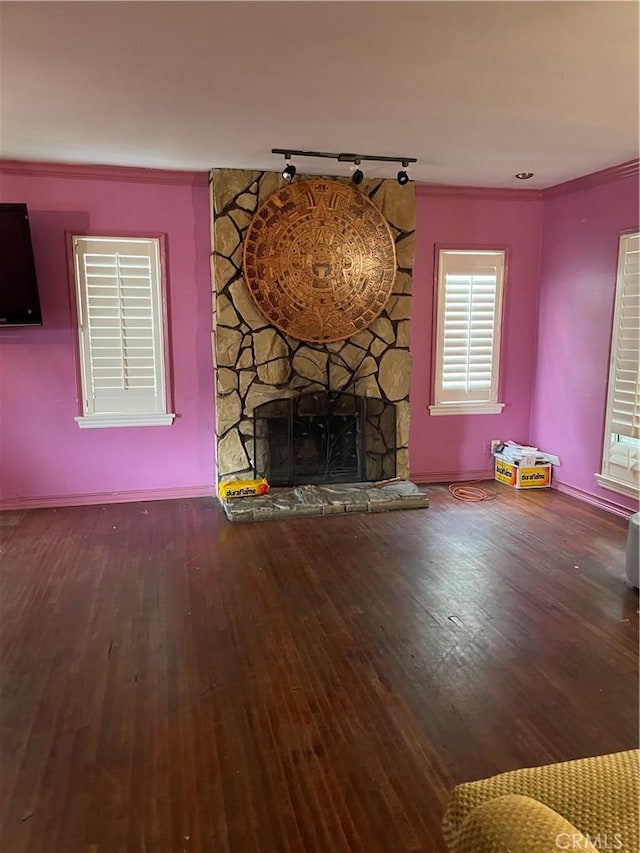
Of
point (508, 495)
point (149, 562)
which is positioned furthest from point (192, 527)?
point (508, 495)

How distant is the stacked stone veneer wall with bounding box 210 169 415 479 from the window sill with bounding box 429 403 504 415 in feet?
1.27

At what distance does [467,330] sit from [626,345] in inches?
53.3

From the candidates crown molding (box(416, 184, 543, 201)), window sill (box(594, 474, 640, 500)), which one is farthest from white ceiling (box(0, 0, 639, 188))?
window sill (box(594, 474, 640, 500))

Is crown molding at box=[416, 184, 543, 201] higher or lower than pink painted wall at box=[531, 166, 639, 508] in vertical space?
higher

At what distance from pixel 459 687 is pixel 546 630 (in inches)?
27.4

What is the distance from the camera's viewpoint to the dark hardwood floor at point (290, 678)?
1.88 meters

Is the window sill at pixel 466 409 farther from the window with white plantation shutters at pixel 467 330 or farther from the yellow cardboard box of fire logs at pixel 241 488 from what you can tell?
the yellow cardboard box of fire logs at pixel 241 488

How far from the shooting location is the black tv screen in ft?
13.5

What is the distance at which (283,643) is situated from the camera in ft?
9.28

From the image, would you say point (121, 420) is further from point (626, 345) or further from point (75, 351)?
point (626, 345)

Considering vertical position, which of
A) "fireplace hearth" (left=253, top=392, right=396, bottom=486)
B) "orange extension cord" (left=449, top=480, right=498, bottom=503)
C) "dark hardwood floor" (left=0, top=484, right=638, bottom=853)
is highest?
"fireplace hearth" (left=253, top=392, right=396, bottom=486)

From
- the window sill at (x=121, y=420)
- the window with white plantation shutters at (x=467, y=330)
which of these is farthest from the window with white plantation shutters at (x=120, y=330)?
the window with white plantation shutters at (x=467, y=330)

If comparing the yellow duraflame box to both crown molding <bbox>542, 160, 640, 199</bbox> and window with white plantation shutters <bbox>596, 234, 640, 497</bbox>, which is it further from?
crown molding <bbox>542, 160, 640, 199</bbox>

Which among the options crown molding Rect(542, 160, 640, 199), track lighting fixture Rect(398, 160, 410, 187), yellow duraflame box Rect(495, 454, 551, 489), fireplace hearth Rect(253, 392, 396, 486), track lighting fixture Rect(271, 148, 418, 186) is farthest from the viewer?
yellow duraflame box Rect(495, 454, 551, 489)
